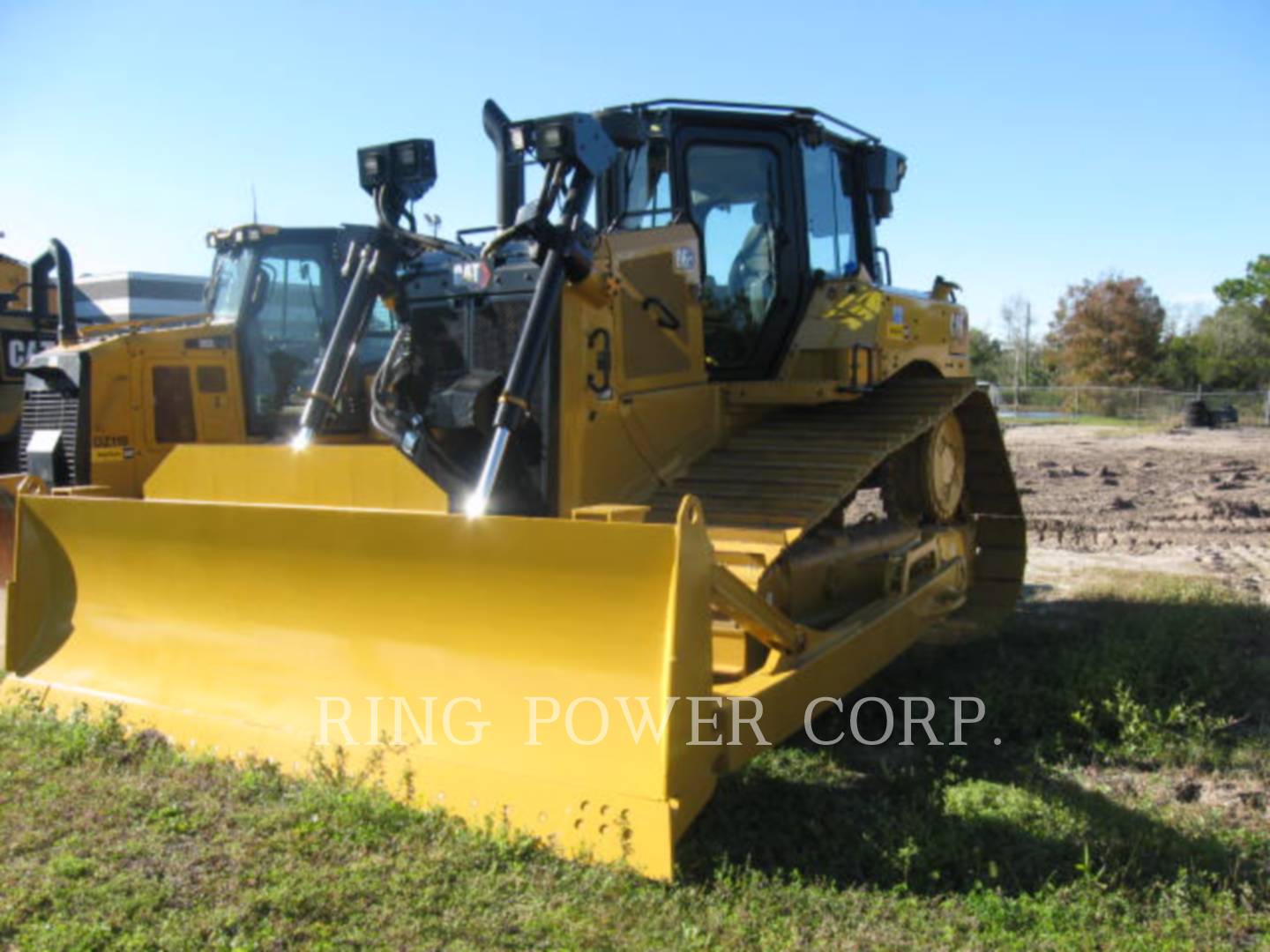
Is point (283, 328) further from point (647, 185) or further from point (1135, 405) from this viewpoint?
point (1135, 405)

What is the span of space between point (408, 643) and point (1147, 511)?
11119 mm

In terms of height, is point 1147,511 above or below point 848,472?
below

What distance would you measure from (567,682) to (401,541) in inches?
34.0

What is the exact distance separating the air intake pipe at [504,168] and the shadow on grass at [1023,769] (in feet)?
9.50

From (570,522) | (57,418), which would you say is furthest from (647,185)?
(57,418)

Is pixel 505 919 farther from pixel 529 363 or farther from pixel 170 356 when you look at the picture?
pixel 170 356

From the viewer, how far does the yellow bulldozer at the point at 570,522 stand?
3658 mm

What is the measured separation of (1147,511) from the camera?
41.9 ft

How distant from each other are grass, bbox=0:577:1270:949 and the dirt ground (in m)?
4.27

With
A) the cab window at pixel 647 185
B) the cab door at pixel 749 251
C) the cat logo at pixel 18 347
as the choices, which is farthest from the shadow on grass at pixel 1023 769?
the cat logo at pixel 18 347

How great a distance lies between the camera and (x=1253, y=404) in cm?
3631

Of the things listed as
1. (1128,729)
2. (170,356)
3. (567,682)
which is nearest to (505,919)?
(567,682)

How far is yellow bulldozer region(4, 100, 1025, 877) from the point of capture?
366 cm

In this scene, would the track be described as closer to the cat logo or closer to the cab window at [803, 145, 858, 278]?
the cab window at [803, 145, 858, 278]
